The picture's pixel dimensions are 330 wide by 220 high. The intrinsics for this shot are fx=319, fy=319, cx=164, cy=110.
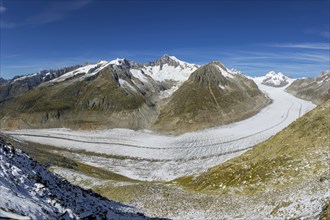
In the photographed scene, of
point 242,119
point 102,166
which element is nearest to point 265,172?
point 102,166

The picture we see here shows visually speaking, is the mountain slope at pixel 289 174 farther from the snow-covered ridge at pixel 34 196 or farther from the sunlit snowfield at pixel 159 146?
the sunlit snowfield at pixel 159 146

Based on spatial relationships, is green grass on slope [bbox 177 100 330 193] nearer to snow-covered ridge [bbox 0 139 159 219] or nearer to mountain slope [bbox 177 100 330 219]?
mountain slope [bbox 177 100 330 219]

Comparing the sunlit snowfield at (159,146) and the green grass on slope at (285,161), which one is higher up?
the green grass on slope at (285,161)

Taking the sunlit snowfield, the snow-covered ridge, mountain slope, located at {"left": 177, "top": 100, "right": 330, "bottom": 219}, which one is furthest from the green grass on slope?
the sunlit snowfield

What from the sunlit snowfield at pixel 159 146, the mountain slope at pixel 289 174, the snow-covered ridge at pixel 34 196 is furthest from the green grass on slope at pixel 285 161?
the sunlit snowfield at pixel 159 146

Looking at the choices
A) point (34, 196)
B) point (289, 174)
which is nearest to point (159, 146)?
point (289, 174)

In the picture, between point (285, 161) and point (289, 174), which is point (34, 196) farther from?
point (285, 161)
